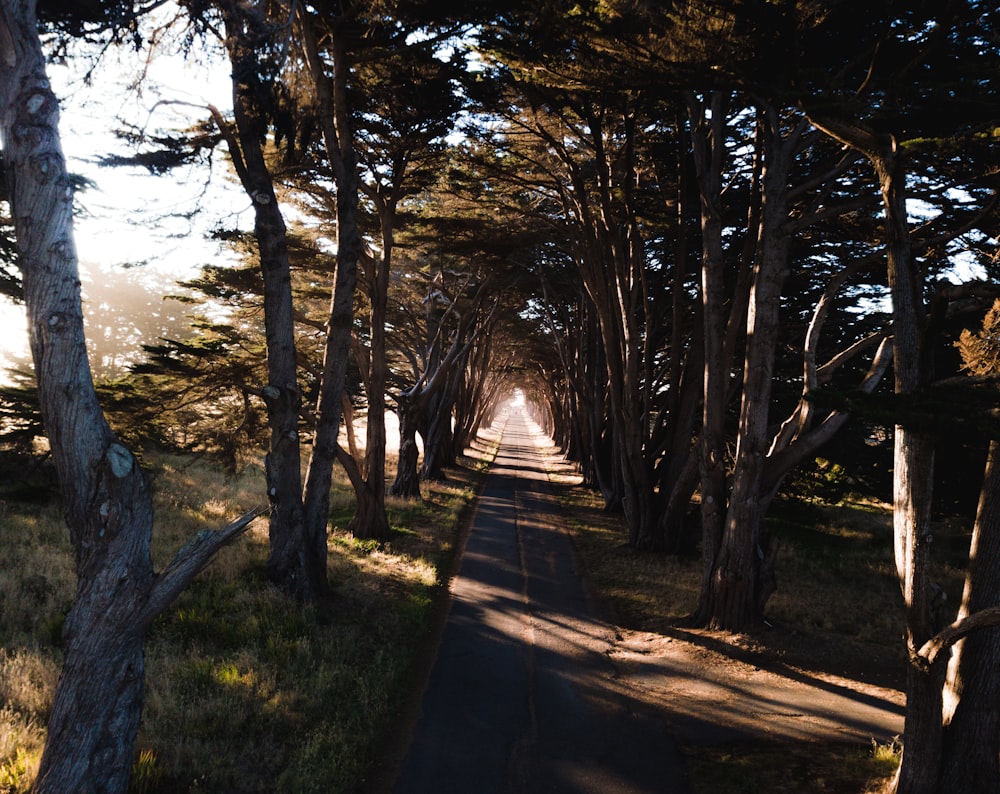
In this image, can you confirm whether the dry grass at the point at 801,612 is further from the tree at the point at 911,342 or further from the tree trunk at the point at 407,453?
the tree trunk at the point at 407,453

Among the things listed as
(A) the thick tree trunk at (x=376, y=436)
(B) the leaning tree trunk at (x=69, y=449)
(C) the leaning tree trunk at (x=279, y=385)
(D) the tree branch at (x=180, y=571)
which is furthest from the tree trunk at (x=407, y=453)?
(B) the leaning tree trunk at (x=69, y=449)

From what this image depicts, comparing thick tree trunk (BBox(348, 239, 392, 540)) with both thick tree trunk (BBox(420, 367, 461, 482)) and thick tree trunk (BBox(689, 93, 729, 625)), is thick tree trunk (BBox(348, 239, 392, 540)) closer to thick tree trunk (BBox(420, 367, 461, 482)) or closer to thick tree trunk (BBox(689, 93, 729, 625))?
thick tree trunk (BBox(689, 93, 729, 625))

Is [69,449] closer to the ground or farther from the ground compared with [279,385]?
closer to the ground

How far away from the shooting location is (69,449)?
146 inches

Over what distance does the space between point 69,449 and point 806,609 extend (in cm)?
1050

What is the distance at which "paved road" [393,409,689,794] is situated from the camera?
17.1 feet

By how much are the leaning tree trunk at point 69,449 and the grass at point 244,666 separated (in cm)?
84

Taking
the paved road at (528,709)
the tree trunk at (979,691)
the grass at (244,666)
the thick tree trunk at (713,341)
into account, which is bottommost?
the paved road at (528,709)

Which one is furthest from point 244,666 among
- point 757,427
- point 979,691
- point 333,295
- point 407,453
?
point 407,453

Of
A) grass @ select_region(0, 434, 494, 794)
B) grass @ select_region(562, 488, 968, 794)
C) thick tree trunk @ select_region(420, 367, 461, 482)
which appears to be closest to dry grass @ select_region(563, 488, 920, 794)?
grass @ select_region(562, 488, 968, 794)

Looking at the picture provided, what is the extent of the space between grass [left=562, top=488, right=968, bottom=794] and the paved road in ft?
1.77

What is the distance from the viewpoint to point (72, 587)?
863cm

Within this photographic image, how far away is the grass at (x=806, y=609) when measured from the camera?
5.26 metres

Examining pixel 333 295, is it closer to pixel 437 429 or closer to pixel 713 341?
pixel 713 341
